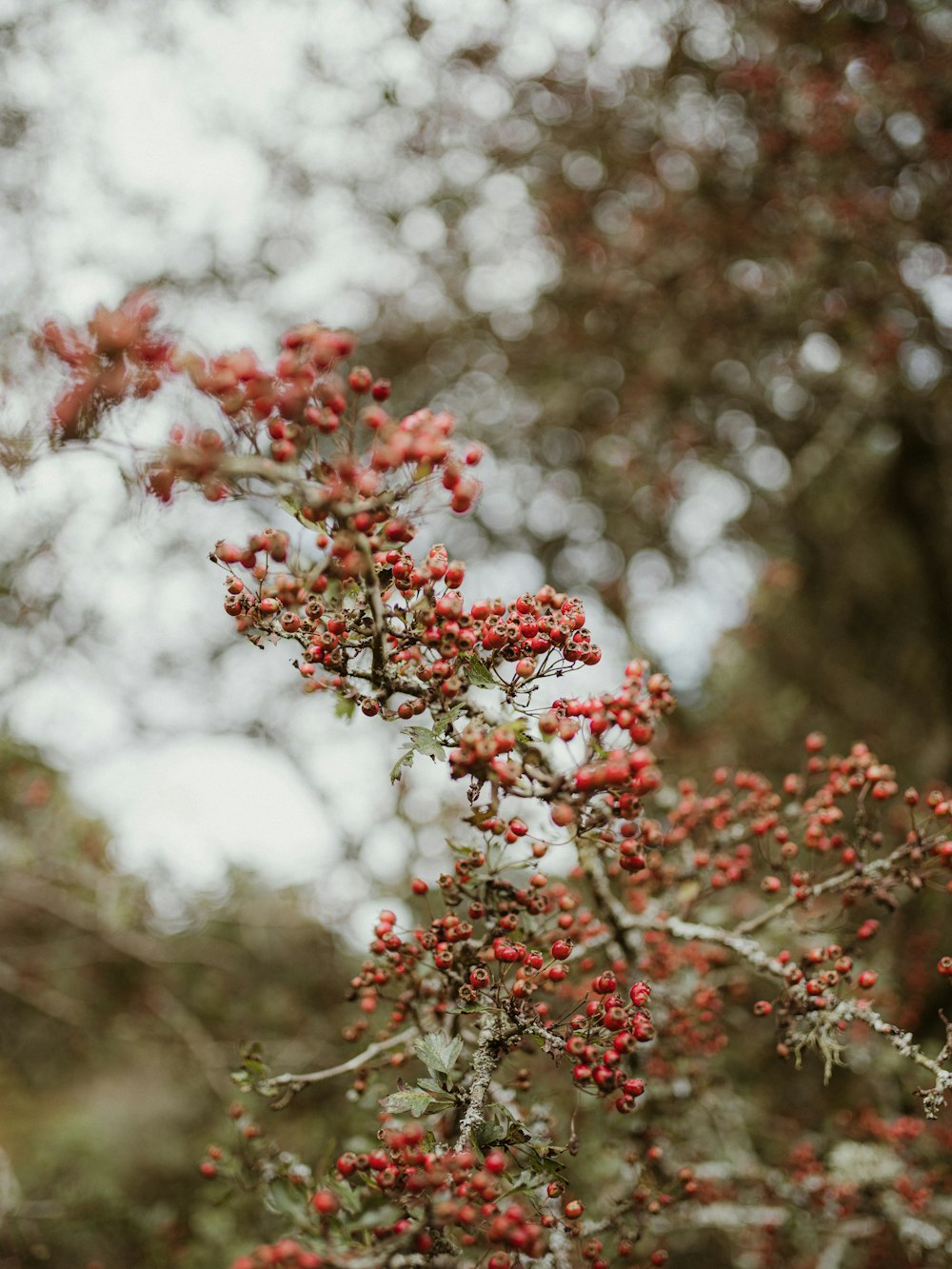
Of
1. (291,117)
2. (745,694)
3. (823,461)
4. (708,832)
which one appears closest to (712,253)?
(823,461)

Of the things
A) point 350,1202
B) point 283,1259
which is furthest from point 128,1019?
point 283,1259

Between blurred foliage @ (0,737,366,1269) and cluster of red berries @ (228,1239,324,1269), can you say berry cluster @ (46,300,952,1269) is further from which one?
blurred foliage @ (0,737,366,1269)

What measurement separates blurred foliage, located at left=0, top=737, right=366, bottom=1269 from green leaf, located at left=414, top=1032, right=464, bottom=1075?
2.59 metres

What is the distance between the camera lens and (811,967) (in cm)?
215

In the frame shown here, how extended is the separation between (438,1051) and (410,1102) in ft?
0.42

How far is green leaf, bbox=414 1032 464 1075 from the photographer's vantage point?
194 centimetres

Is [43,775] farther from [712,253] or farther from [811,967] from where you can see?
[712,253]

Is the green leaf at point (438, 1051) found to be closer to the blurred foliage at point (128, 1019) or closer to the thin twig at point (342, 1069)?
the thin twig at point (342, 1069)

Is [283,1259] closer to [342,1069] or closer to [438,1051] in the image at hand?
[438,1051]

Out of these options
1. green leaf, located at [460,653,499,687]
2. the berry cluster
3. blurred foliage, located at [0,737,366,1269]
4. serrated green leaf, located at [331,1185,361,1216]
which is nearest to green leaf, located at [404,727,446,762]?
the berry cluster

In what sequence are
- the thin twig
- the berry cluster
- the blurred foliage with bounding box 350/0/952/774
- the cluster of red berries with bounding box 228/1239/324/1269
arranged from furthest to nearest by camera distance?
the blurred foliage with bounding box 350/0/952/774
the thin twig
the berry cluster
the cluster of red berries with bounding box 228/1239/324/1269

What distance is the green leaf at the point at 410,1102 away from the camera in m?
1.90

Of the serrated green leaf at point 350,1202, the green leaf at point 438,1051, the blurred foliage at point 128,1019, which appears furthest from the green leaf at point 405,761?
the blurred foliage at point 128,1019

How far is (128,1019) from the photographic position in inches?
290
